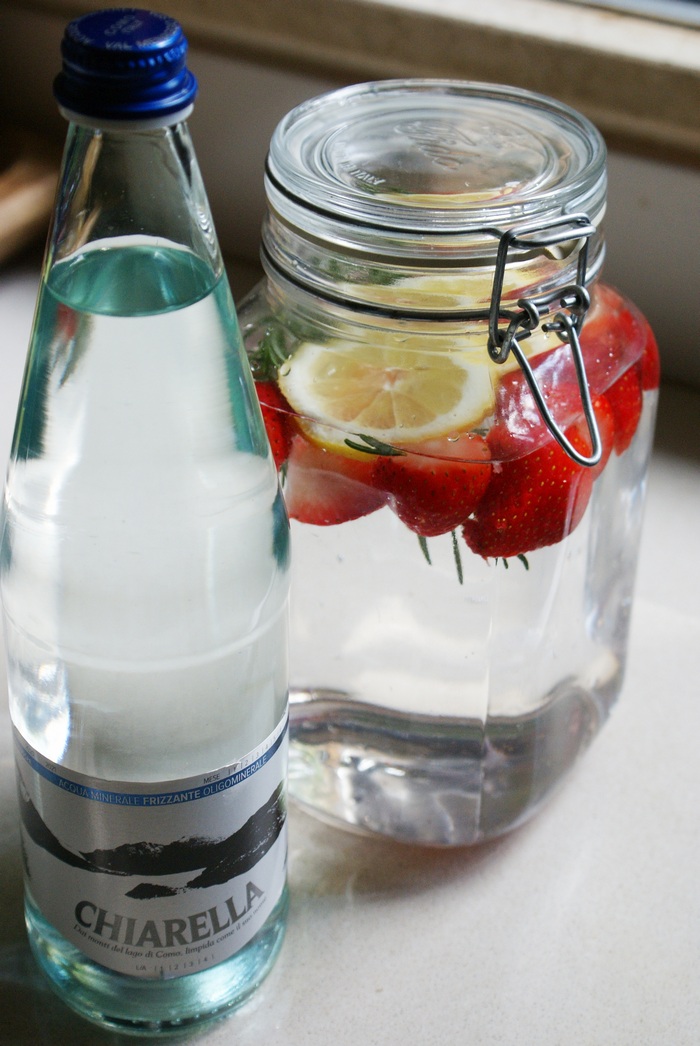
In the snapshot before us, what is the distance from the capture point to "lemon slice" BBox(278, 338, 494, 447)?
0.46 metres

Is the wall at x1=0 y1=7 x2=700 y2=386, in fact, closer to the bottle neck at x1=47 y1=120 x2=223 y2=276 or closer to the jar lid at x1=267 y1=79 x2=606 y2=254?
the jar lid at x1=267 y1=79 x2=606 y2=254

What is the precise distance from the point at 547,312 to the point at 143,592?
0.59ft

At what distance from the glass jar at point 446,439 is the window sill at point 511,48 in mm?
255

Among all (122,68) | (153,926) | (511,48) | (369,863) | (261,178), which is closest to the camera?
(122,68)

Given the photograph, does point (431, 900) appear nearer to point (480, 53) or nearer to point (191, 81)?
point (191, 81)

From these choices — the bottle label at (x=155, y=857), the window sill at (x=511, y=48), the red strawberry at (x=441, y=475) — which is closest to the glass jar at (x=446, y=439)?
the red strawberry at (x=441, y=475)

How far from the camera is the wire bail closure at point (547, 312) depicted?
42 cm

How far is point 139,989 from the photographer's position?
458 millimetres

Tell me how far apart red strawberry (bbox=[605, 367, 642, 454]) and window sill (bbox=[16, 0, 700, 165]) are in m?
0.30

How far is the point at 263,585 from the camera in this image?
0.44 m

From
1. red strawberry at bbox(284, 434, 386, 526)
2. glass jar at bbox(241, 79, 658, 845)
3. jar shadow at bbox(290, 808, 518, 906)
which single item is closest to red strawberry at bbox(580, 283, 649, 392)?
glass jar at bbox(241, 79, 658, 845)

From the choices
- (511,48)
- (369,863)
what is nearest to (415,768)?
(369,863)

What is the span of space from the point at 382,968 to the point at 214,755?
0.44 feet

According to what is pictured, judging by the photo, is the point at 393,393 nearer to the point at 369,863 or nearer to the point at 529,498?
the point at 529,498
